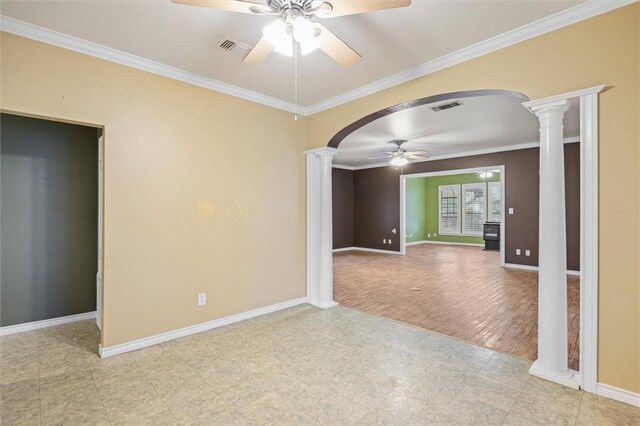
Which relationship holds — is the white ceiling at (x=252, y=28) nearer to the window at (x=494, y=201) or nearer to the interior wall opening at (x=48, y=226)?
the interior wall opening at (x=48, y=226)

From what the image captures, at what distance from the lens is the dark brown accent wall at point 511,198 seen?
19.5ft

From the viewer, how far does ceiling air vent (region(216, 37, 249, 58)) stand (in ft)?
8.29

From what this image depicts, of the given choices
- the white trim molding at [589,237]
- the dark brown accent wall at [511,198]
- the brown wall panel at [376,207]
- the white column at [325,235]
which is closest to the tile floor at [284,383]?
the white trim molding at [589,237]

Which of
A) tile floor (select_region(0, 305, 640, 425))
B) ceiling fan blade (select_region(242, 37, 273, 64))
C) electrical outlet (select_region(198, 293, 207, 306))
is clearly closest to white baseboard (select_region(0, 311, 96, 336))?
tile floor (select_region(0, 305, 640, 425))

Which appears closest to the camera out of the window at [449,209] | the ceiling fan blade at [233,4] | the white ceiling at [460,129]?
the ceiling fan blade at [233,4]

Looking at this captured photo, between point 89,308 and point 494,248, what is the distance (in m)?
10.4

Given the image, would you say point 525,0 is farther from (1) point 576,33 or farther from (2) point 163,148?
(2) point 163,148

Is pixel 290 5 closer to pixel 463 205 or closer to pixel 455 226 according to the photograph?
pixel 463 205

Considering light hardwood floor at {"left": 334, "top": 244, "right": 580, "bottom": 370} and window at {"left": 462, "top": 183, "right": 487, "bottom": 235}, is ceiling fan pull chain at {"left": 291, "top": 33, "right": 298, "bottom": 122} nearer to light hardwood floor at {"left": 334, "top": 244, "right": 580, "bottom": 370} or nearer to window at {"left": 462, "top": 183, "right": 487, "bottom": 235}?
light hardwood floor at {"left": 334, "top": 244, "right": 580, "bottom": 370}

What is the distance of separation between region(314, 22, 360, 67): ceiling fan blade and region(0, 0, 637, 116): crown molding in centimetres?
115

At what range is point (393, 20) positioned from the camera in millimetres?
2262

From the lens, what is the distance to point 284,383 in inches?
89.4

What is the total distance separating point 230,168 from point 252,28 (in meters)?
1.56

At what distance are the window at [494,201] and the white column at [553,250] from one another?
9.13 meters
